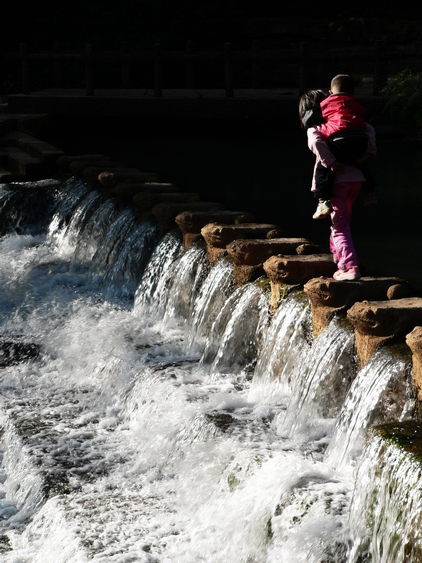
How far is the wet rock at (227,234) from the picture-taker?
30.6 feet

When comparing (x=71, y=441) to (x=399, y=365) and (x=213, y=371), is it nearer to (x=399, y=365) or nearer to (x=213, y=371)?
(x=213, y=371)

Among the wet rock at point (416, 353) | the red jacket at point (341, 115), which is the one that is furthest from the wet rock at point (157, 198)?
the wet rock at point (416, 353)

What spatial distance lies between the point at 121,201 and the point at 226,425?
529 centimetres

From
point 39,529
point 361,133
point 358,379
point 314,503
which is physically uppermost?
point 361,133

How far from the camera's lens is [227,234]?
9336 mm

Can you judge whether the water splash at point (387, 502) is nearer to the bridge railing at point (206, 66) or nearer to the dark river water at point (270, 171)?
the dark river water at point (270, 171)

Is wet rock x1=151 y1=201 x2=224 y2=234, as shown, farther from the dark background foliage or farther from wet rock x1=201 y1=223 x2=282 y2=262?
the dark background foliage

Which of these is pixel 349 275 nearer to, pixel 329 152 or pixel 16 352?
pixel 329 152

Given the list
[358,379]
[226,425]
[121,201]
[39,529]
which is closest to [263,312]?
[226,425]

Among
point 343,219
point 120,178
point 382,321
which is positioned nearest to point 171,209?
point 120,178

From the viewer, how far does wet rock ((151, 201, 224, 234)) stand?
35.0 ft

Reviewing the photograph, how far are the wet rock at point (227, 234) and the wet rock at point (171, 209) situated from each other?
117cm

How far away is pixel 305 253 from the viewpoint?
334 inches

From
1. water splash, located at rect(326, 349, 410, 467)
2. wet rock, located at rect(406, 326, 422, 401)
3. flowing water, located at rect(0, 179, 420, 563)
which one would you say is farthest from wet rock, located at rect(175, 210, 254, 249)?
wet rock, located at rect(406, 326, 422, 401)
